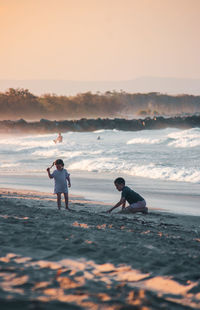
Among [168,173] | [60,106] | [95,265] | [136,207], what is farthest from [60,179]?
[60,106]

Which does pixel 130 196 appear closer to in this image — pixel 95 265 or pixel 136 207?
pixel 136 207

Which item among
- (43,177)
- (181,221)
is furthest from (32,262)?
(43,177)

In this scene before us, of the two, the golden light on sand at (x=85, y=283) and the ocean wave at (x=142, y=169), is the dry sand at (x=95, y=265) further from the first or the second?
the ocean wave at (x=142, y=169)

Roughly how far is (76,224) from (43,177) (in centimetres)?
991

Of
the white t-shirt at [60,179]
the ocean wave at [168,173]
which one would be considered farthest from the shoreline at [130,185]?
the white t-shirt at [60,179]

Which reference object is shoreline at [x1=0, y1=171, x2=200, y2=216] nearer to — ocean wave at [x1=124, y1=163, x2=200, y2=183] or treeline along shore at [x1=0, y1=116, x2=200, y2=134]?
ocean wave at [x1=124, y1=163, x2=200, y2=183]

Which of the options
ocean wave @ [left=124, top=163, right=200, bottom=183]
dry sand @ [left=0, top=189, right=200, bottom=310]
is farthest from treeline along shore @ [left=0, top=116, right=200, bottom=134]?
dry sand @ [left=0, top=189, right=200, bottom=310]

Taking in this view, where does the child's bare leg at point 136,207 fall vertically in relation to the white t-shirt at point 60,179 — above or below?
below

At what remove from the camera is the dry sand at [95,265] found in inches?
137

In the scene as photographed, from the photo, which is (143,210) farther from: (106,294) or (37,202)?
(106,294)

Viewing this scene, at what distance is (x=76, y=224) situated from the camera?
262 inches

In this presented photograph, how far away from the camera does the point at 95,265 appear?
439 cm

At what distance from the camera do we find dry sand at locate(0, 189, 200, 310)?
3.48 metres

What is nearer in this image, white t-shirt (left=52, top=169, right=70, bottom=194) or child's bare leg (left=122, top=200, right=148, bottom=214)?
child's bare leg (left=122, top=200, right=148, bottom=214)
